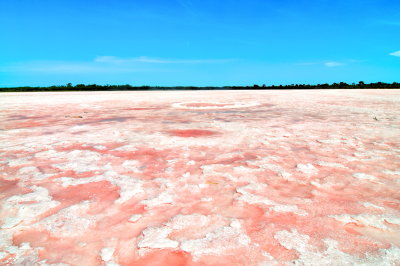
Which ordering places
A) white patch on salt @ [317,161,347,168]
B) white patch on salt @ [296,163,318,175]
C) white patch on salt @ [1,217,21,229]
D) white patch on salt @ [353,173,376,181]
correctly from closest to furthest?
white patch on salt @ [1,217,21,229]
white patch on salt @ [353,173,376,181]
white patch on salt @ [296,163,318,175]
white patch on salt @ [317,161,347,168]

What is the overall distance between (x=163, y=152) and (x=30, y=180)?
1.40 m

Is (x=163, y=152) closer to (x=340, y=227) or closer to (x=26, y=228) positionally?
(x=26, y=228)

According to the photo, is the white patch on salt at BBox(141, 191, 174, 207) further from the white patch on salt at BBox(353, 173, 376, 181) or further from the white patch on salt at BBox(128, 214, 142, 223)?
the white patch on salt at BBox(353, 173, 376, 181)

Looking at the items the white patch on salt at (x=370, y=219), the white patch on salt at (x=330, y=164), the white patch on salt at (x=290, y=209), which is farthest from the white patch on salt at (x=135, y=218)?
the white patch on salt at (x=330, y=164)

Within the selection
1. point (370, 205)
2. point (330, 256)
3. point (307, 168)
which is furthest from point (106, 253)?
point (307, 168)

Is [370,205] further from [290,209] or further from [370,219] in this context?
[290,209]

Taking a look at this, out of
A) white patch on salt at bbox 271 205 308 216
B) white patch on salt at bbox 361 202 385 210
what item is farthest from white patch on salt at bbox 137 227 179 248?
white patch on salt at bbox 361 202 385 210

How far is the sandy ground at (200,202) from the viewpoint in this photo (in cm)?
143

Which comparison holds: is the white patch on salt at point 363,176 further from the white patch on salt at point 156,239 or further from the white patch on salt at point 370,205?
the white patch on salt at point 156,239

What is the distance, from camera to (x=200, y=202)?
1981mm

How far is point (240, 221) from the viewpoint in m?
1.72

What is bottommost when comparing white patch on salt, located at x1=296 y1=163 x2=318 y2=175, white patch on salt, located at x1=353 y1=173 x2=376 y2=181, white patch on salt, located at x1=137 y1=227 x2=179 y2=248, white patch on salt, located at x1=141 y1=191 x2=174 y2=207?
white patch on salt, located at x1=137 y1=227 x2=179 y2=248

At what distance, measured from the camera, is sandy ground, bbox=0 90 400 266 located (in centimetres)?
143

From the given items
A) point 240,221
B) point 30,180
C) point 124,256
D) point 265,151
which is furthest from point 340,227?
point 30,180
